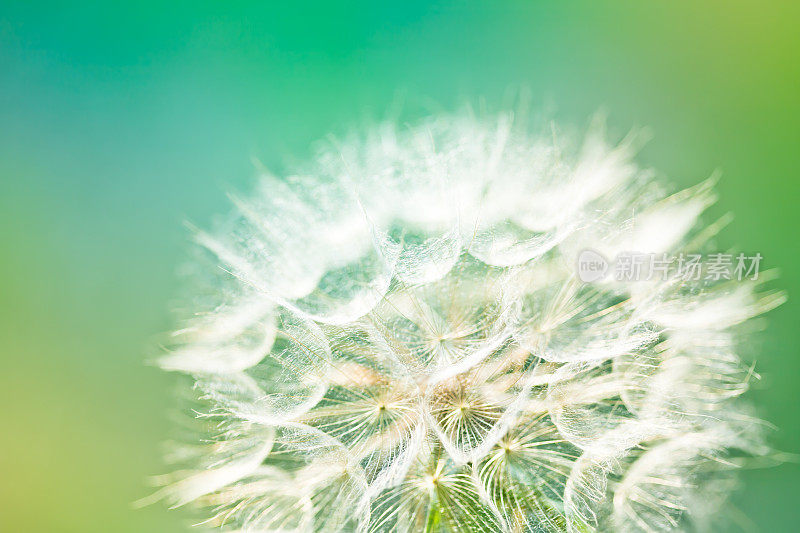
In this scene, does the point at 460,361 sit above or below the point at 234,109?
below

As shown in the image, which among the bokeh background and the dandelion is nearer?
the dandelion

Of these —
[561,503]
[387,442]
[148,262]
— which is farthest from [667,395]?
[148,262]

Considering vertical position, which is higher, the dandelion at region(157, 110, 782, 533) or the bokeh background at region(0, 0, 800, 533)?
the bokeh background at region(0, 0, 800, 533)

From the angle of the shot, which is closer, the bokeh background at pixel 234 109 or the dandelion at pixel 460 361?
the dandelion at pixel 460 361

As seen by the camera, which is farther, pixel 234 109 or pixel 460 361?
pixel 234 109

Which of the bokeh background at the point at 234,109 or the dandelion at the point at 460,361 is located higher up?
the bokeh background at the point at 234,109
